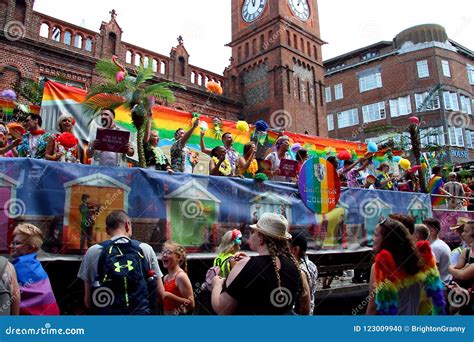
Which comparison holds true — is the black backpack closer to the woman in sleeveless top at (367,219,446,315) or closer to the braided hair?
the braided hair

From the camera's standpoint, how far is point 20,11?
17078mm

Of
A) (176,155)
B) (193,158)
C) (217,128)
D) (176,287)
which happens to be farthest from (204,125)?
(176,287)

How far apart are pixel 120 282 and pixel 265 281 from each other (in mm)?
1185

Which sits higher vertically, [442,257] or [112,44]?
[112,44]

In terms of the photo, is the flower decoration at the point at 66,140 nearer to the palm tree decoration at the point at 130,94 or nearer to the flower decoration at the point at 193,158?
the palm tree decoration at the point at 130,94

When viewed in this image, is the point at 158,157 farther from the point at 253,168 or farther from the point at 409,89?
the point at 409,89

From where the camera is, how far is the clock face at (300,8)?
27.4 metres

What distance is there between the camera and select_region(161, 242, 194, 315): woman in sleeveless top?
3.46 m

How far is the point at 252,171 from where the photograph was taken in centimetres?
666

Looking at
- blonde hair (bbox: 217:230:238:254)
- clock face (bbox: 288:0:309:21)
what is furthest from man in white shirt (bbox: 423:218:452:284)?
clock face (bbox: 288:0:309:21)

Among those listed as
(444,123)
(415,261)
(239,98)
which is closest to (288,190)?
(415,261)

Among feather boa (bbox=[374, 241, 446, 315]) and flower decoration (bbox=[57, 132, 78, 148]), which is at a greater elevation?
flower decoration (bbox=[57, 132, 78, 148])

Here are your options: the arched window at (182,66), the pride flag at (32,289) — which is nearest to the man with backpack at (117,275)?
the pride flag at (32,289)

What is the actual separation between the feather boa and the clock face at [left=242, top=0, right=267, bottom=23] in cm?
2741
